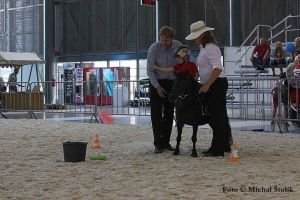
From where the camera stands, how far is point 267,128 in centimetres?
1150

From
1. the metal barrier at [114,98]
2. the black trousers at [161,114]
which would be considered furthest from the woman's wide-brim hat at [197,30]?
the metal barrier at [114,98]

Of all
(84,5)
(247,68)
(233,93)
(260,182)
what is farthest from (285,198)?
(84,5)

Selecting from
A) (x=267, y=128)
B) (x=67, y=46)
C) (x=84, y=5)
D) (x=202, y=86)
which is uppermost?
(x=84, y=5)

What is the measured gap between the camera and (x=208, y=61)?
22.0 feet

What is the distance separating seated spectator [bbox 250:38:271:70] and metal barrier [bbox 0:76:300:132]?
0.70 m

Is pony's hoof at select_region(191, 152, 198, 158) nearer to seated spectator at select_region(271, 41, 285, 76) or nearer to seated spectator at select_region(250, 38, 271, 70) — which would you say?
seated spectator at select_region(271, 41, 285, 76)

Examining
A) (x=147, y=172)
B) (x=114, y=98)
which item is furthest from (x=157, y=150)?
(x=114, y=98)

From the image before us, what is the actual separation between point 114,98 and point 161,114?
1003 cm

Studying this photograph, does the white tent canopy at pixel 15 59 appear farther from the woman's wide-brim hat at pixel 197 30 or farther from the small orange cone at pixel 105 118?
the woman's wide-brim hat at pixel 197 30

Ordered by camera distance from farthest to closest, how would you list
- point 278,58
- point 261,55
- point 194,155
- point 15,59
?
point 15,59 < point 261,55 < point 278,58 < point 194,155

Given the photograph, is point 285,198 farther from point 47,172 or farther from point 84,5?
point 84,5

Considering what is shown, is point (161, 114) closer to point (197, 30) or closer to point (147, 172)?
point (197, 30)

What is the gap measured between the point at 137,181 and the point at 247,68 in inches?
577

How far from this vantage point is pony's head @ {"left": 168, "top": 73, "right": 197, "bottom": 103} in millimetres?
6727
